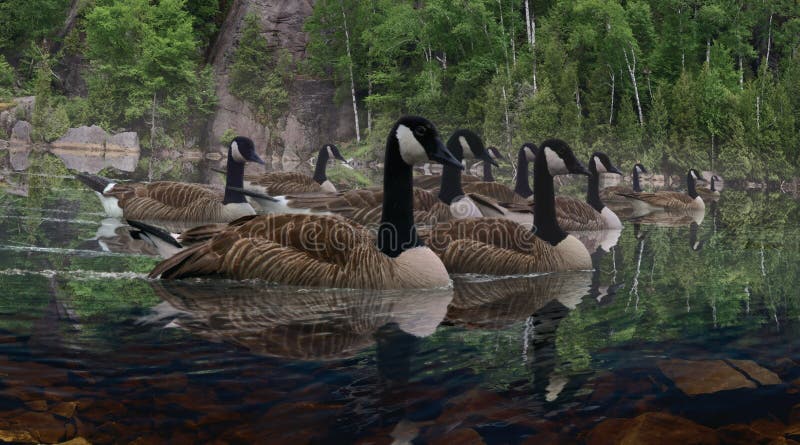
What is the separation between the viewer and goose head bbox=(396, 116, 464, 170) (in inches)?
315

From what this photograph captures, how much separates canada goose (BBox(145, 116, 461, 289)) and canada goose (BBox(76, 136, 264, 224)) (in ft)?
20.6

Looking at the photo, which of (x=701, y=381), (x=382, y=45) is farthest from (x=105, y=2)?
(x=701, y=381)

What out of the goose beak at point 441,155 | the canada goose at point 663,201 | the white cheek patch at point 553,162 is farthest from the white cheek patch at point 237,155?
the canada goose at point 663,201

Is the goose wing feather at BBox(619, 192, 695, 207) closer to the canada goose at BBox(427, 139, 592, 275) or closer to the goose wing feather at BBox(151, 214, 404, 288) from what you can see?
the canada goose at BBox(427, 139, 592, 275)

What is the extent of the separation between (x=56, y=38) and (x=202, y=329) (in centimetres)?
7020

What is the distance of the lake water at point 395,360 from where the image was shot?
3.87m

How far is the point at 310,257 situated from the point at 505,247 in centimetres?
271

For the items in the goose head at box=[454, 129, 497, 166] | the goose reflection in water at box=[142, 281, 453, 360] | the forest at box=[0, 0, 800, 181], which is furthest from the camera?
the forest at box=[0, 0, 800, 181]

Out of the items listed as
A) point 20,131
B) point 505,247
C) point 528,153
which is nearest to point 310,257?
point 505,247

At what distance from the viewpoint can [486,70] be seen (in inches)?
1933

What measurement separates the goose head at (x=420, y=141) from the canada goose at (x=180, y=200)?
6.62 meters

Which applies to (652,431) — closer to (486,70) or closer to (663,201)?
(663,201)

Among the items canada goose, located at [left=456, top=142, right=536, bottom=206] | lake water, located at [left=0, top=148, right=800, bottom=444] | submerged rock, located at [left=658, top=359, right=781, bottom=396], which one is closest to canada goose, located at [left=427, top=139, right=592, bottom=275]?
lake water, located at [left=0, top=148, right=800, bottom=444]

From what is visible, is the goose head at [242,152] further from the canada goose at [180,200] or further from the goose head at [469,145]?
the goose head at [469,145]
